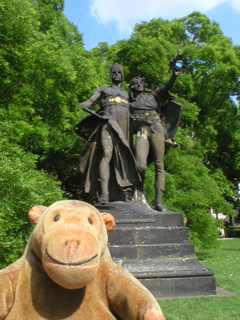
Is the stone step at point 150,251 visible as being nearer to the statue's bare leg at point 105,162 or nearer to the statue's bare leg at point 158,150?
the statue's bare leg at point 105,162

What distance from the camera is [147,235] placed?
5.78 meters

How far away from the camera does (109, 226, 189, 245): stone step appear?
5.68m

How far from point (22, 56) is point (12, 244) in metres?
5.36

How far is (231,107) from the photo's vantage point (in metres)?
24.0

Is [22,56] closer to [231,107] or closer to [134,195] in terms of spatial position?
[134,195]

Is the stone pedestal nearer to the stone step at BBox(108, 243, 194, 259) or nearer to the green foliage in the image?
the stone step at BBox(108, 243, 194, 259)

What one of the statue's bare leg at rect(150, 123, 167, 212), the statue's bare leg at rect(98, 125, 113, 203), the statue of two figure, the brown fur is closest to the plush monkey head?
the brown fur

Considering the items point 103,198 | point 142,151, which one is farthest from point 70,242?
point 142,151

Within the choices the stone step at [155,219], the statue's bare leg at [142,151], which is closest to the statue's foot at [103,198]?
the stone step at [155,219]

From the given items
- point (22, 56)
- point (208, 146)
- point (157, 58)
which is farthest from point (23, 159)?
point (208, 146)

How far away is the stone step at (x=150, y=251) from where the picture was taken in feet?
18.2

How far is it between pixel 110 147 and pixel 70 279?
4.76 meters

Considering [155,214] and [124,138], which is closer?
[155,214]

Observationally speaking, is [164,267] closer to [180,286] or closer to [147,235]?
[180,286]
